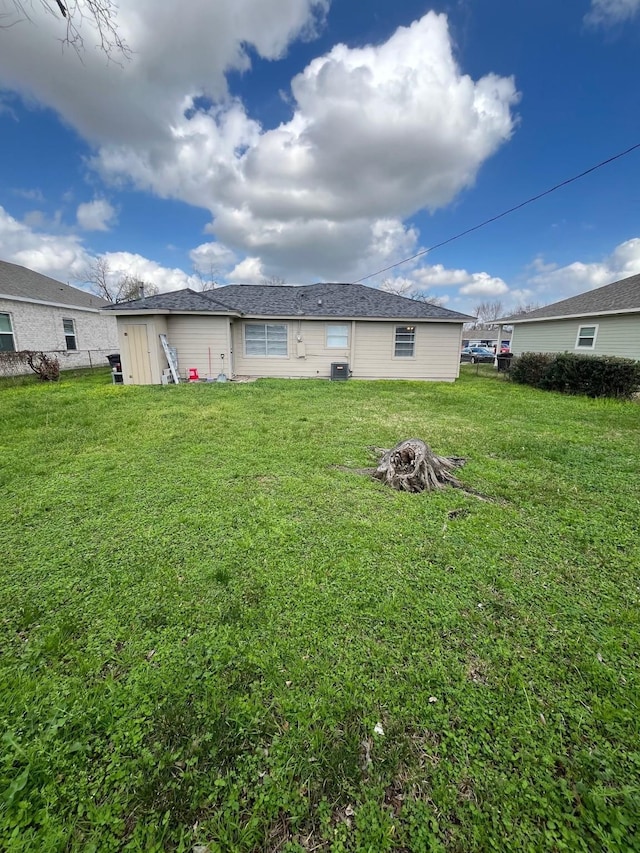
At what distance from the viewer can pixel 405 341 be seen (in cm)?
1340

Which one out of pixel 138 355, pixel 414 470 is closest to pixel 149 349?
pixel 138 355

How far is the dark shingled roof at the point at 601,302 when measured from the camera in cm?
1296

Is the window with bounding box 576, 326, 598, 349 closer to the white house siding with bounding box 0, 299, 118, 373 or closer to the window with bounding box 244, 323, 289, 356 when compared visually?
the window with bounding box 244, 323, 289, 356

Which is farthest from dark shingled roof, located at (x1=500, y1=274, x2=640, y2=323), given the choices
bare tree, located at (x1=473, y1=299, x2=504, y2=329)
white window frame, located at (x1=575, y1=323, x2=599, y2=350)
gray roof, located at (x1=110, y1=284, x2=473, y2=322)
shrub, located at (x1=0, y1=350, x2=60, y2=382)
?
bare tree, located at (x1=473, y1=299, x2=504, y2=329)

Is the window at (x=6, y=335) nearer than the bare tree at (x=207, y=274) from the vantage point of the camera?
Yes

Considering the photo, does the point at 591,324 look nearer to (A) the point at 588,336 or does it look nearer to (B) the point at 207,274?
(A) the point at 588,336

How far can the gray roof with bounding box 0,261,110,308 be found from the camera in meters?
13.2

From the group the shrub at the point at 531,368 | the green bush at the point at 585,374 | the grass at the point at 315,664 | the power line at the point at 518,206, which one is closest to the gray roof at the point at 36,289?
the grass at the point at 315,664

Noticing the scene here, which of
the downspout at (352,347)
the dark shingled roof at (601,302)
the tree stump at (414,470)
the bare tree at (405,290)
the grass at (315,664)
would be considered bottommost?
the grass at (315,664)

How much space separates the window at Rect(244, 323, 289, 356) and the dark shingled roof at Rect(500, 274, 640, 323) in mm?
12459

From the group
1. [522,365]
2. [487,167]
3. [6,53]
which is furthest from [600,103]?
[6,53]

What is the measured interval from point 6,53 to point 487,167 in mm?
→ 17289

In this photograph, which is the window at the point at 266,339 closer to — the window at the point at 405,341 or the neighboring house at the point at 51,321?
the window at the point at 405,341

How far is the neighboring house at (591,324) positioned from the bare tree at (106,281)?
3093 centimetres
